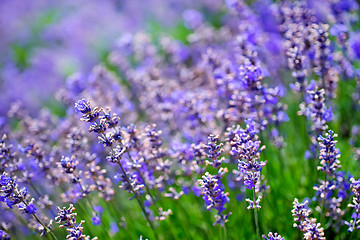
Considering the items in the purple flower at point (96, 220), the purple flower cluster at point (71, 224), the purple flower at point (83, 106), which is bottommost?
the purple flower cluster at point (71, 224)

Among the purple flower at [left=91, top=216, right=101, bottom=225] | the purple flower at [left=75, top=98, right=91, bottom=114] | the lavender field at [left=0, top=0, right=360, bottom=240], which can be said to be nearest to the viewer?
the purple flower at [left=75, top=98, right=91, bottom=114]

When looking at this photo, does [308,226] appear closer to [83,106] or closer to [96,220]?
[83,106]

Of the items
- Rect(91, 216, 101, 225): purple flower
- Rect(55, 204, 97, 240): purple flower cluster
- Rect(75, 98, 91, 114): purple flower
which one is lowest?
Rect(55, 204, 97, 240): purple flower cluster

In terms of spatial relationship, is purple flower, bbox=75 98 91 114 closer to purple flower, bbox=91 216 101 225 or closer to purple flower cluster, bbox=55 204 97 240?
purple flower cluster, bbox=55 204 97 240

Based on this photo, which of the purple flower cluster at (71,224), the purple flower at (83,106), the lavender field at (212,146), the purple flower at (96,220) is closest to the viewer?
the purple flower cluster at (71,224)

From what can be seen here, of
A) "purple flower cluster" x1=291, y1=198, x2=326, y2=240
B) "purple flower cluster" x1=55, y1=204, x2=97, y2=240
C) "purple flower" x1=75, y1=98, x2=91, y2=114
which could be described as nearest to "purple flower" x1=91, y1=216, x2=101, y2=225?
"purple flower cluster" x1=55, y1=204, x2=97, y2=240

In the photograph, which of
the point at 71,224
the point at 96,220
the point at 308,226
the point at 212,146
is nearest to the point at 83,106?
the point at 71,224

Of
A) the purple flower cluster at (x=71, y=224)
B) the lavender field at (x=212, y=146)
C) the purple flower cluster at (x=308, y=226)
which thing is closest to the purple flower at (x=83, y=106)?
the lavender field at (x=212, y=146)

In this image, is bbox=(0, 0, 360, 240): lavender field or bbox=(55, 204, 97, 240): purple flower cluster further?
bbox=(0, 0, 360, 240): lavender field

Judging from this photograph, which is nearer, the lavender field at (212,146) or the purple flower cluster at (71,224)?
the purple flower cluster at (71,224)

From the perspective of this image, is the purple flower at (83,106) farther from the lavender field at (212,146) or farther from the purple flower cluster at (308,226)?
the purple flower cluster at (308,226)
